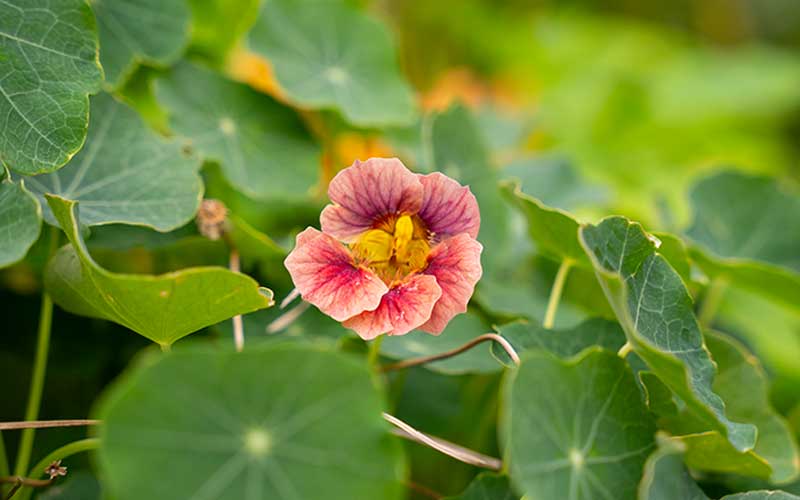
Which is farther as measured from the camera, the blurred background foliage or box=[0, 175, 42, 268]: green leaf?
the blurred background foliage

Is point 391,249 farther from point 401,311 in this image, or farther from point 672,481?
point 672,481

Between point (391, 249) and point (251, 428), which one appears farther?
point (391, 249)

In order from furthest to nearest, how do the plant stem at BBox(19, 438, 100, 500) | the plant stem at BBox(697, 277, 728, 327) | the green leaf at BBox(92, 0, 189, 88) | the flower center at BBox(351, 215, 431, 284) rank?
the plant stem at BBox(697, 277, 728, 327), the green leaf at BBox(92, 0, 189, 88), the flower center at BBox(351, 215, 431, 284), the plant stem at BBox(19, 438, 100, 500)

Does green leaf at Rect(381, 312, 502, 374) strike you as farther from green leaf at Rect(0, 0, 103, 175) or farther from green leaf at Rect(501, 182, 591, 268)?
green leaf at Rect(0, 0, 103, 175)

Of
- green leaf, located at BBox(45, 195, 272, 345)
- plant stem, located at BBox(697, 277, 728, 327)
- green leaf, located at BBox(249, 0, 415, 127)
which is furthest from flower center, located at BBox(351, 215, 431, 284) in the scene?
plant stem, located at BBox(697, 277, 728, 327)

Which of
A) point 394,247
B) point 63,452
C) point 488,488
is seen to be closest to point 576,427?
point 488,488

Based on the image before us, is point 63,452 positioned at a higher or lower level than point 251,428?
lower

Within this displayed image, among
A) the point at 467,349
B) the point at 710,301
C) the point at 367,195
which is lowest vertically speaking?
the point at 710,301
